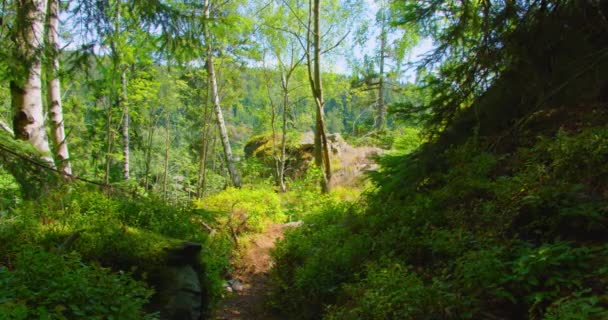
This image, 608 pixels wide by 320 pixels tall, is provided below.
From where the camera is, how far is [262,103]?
22.4 meters

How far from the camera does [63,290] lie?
8.44 feet

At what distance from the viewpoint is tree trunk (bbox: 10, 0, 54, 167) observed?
13.5ft

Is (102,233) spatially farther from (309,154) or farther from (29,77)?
(309,154)

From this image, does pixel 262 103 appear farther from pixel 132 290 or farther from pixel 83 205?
pixel 132 290

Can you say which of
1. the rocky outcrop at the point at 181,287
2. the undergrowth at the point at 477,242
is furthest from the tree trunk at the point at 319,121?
the rocky outcrop at the point at 181,287

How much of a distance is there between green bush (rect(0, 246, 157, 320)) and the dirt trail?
277 cm

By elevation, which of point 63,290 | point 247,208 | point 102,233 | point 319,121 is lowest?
point 63,290

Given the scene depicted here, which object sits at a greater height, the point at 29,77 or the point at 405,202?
the point at 29,77

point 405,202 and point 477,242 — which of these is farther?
point 405,202

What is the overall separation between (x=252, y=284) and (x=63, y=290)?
5.06 metres

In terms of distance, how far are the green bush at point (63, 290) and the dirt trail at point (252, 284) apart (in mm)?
2766

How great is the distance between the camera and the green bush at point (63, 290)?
2.39 m

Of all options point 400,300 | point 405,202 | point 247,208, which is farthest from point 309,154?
point 400,300

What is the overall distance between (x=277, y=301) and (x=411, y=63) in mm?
4224
